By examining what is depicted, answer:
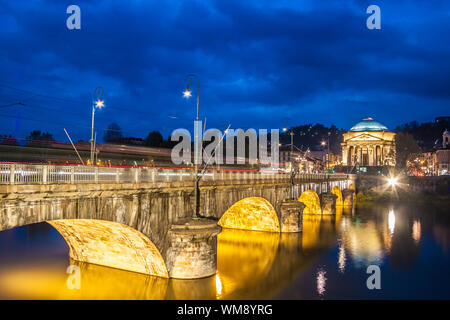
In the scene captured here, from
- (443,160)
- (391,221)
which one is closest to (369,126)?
(443,160)

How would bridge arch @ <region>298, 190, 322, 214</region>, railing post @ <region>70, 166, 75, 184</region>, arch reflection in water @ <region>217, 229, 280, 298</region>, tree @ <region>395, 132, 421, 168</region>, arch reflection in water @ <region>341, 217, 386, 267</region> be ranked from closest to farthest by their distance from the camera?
railing post @ <region>70, 166, 75, 184</region>, arch reflection in water @ <region>217, 229, 280, 298</region>, arch reflection in water @ <region>341, 217, 386, 267</region>, bridge arch @ <region>298, 190, 322, 214</region>, tree @ <region>395, 132, 421, 168</region>

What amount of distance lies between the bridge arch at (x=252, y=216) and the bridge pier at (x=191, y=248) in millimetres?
14511

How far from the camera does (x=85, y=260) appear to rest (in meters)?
24.5

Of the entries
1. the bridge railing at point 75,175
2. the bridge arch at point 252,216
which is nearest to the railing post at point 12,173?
the bridge railing at point 75,175

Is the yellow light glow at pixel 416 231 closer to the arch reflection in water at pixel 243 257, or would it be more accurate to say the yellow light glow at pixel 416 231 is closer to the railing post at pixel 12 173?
the arch reflection in water at pixel 243 257

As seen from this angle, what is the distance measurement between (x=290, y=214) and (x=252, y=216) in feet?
13.6

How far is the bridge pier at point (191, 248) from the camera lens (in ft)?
64.1

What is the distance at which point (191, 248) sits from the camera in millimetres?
20109

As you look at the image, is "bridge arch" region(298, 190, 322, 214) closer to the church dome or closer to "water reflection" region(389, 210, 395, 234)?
"water reflection" region(389, 210, 395, 234)

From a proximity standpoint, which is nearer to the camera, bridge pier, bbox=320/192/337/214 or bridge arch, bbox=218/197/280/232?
bridge arch, bbox=218/197/280/232

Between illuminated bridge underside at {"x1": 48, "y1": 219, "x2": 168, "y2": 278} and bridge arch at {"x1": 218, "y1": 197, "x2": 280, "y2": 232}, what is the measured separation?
15.5m

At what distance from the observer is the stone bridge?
1269 centimetres

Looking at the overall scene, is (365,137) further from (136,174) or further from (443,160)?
(136,174)

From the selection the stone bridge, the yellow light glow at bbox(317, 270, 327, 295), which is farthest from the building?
the stone bridge
